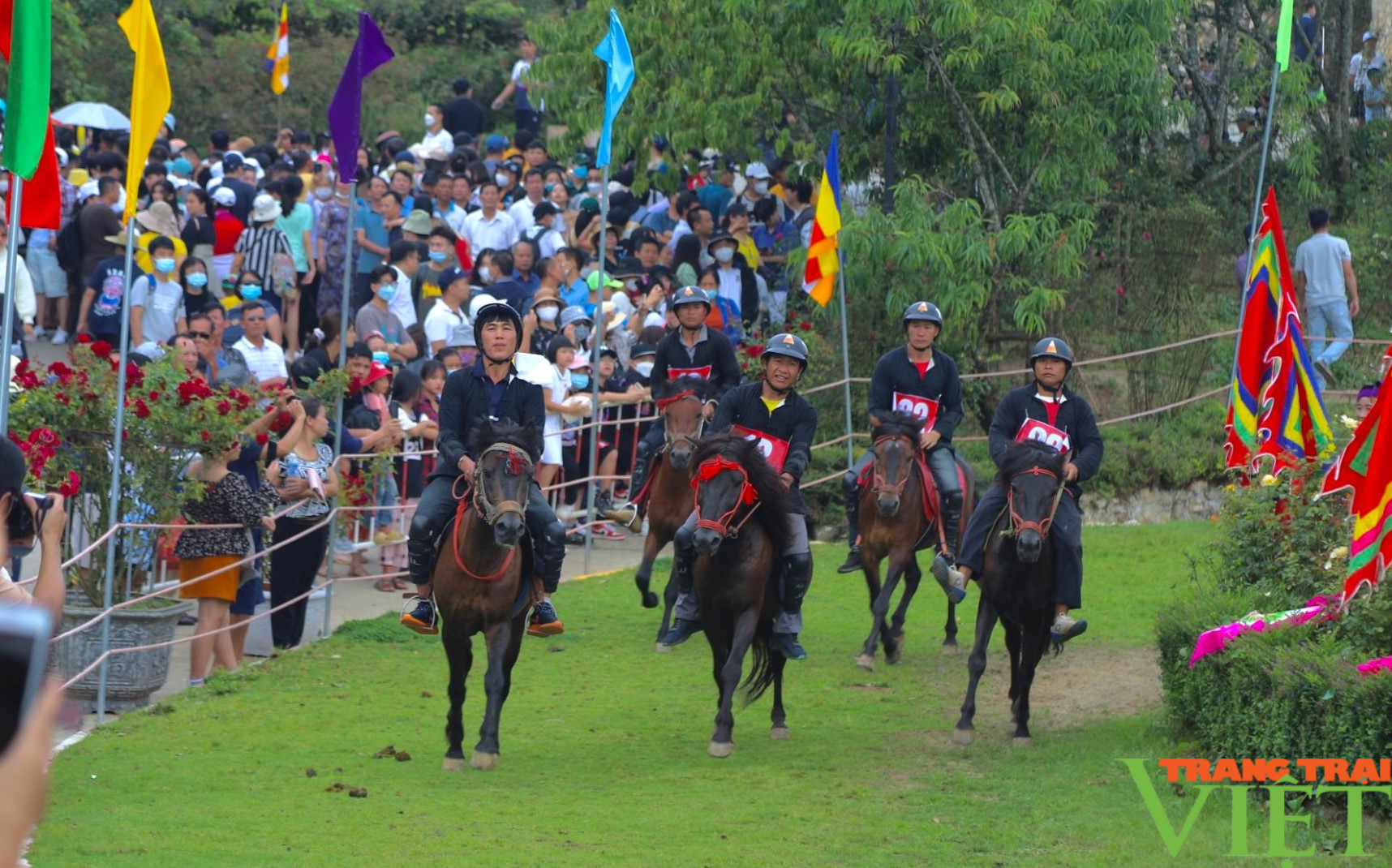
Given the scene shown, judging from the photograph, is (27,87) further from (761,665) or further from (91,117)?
(91,117)

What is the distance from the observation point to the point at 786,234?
2438cm

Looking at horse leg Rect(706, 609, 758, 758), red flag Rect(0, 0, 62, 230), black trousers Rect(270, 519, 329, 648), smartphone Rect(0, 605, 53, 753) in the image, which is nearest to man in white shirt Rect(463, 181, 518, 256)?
black trousers Rect(270, 519, 329, 648)

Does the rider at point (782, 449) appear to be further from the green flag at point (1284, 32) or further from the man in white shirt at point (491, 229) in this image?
the man in white shirt at point (491, 229)

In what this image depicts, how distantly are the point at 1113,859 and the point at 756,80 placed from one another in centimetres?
1563

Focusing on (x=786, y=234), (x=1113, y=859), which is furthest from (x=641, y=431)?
(x=1113, y=859)

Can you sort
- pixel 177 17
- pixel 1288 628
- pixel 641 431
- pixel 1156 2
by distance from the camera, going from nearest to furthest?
pixel 1288 628, pixel 641 431, pixel 1156 2, pixel 177 17

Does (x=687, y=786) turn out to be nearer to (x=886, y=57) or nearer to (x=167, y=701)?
(x=167, y=701)

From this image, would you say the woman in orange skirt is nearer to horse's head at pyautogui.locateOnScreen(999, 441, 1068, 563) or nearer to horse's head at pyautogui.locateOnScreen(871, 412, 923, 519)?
horse's head at pyautogui.locateOnScreen(871, 412, 923, 519)

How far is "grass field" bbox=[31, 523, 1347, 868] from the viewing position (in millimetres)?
9453

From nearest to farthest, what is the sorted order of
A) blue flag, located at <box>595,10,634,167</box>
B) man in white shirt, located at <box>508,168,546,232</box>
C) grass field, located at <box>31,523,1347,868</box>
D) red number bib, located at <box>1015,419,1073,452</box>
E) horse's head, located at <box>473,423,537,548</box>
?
grass field, located at <box>31,523,1347,868</box>
horse's head, located at <box>473,423,537,548</box>
red number bib, located at <box>1015,419,1073,452</box>
blue flag, located at <box>595,10,634,167</box>
man in white shirt, located at <box>508,168,546,232</box>

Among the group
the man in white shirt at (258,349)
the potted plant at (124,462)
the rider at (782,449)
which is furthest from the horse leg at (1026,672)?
the man in white shirt at (258,349)

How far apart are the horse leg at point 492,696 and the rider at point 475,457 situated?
0.41 meters

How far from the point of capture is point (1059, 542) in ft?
40.2

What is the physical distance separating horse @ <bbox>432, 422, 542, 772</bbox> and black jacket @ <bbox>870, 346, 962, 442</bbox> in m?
4.29
